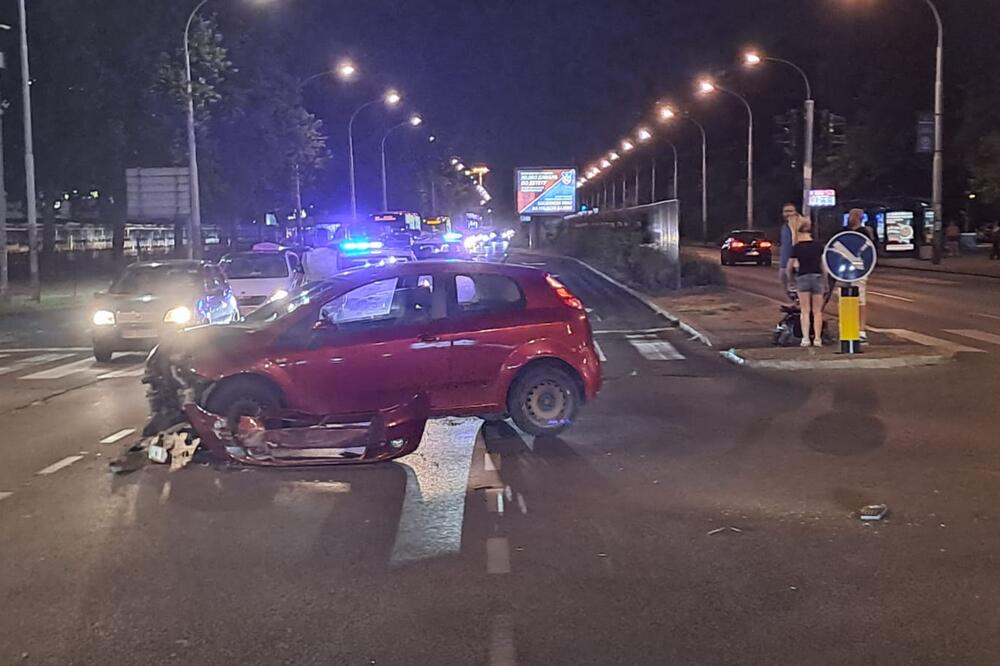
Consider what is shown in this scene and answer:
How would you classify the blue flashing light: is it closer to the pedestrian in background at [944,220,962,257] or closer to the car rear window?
the pedestrian in background at [944,220,962,257]

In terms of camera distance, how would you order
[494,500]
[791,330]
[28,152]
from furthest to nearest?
1. [28,152]
2. [791,330]
3. [494,500]

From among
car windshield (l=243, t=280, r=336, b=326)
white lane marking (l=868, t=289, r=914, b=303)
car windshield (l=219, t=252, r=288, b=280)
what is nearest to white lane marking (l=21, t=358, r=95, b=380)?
car windshield (l=219, t=252, r=288, b=280)

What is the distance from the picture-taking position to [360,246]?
4019 centimetres

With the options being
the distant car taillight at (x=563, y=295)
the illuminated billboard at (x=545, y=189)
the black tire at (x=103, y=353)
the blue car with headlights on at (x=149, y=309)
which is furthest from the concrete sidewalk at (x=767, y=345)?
the illuminated billboard at (x=545, y=189)

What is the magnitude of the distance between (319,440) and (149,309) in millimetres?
9527

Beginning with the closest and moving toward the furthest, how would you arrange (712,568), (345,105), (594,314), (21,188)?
(712,568)
(594,314)
(21,188)
(345,105)

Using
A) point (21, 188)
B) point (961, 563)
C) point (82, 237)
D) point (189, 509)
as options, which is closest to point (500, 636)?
point (961, 563)

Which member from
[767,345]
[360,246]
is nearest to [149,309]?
[767,345]

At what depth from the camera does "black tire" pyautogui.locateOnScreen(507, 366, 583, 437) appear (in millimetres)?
10750

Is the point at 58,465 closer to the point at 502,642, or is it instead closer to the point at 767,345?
the point at 502,642

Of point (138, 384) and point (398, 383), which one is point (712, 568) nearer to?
point (398, 383)

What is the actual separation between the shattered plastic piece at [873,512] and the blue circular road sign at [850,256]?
7655 millimetres

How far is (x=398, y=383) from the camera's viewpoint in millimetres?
10328

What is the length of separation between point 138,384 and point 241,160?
34.1 metres
